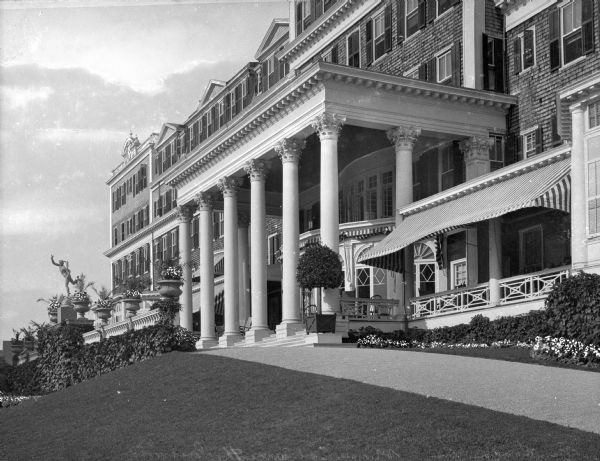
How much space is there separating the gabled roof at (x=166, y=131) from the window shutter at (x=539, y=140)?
109 ft

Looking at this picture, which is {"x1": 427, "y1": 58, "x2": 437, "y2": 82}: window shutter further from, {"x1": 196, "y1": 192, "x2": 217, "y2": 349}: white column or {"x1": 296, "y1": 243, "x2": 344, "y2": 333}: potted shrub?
{"x1": 196, "y1": 192, "x2": 217, "y2": 349}: white column

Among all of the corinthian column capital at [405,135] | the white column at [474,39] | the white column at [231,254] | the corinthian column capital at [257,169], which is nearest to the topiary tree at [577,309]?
the corinthian column capital at [405,135]

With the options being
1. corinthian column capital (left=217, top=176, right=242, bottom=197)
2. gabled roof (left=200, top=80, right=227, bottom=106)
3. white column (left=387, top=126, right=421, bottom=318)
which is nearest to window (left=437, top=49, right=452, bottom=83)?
white column (left=387, top=126, right=421, bottom=318)

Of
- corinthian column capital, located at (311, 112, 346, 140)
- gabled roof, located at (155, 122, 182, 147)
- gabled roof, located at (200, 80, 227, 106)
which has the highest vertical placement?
gabled roof, located at (200, 80, 227, 106)

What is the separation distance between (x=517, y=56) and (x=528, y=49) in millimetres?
843

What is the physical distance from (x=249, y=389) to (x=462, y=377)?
3.95 metres

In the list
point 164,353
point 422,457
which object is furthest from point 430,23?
point 422,457

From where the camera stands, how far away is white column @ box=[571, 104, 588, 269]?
23.8 metres

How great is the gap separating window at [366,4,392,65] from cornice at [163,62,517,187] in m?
6.75

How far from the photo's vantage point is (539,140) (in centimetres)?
3288

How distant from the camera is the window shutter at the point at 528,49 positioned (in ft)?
110

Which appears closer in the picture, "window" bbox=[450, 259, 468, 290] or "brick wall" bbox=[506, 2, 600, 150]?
"brick wall" bbox=[506, 2, 600, 150]

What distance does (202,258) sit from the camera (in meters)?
43.3

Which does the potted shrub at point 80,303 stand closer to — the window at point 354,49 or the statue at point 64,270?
the statue at point 64,270
